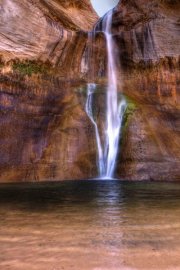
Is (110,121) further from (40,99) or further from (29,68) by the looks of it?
(29,68)

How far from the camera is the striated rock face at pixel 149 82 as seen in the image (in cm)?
1625

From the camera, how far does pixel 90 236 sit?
14.7ft

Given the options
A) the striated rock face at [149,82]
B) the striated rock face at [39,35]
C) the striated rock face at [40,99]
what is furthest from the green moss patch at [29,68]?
the striated rock face at [149,82]

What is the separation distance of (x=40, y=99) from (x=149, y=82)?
22.8 ft

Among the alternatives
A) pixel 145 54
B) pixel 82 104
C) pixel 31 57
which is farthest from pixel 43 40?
pixel 145 54

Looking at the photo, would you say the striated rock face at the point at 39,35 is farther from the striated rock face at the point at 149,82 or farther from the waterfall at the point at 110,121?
the striated rock face at the point at 149,82

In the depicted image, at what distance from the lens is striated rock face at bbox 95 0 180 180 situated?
16250 millimetres

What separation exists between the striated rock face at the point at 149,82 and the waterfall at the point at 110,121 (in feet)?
1.49

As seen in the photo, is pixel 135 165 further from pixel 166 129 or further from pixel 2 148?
pixel 2 148

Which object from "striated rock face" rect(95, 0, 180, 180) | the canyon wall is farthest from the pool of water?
"striated rock face" rect(95, 0, 180, 180)

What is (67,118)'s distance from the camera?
690 inches

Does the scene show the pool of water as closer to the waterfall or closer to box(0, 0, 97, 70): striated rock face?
the waterfall

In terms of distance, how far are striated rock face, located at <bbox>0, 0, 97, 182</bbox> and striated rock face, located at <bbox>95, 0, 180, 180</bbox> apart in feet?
Answer: 7.34

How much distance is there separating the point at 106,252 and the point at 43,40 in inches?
745
